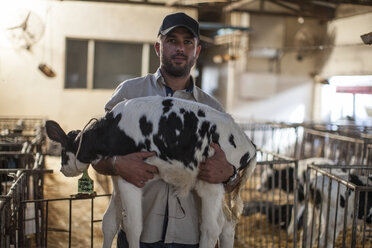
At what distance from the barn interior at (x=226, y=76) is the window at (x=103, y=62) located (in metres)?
0.03

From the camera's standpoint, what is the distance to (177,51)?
2.62 m

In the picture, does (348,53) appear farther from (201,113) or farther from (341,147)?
(201,113)

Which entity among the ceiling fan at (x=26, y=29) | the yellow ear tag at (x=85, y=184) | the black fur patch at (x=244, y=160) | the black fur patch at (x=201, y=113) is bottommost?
the yellow ear tag at (x=85, y=184)

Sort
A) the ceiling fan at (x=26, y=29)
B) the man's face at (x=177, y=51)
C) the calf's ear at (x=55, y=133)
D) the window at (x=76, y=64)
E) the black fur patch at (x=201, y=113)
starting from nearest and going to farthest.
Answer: the black fur patch at (x=201, y=113) → the calf's ear at (x=55, y=133) → the man's face at (x=177, y=51) → the ceiling fan at (x=26, y=29) → the window at (x=76, y=64)

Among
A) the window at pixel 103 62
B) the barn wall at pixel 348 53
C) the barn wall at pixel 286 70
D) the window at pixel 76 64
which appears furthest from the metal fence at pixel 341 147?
the window at pixel 76 64

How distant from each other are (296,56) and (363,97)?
7.50 m

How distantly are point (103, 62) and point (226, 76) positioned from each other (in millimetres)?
4433

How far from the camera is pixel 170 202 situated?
101 inches

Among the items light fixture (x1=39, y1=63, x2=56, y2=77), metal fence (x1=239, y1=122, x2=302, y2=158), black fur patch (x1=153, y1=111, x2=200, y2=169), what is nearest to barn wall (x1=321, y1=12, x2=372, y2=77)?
metal fence (x1=239, y1=122, x2=302, y2=158)

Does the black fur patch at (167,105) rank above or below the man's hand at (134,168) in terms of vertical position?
above

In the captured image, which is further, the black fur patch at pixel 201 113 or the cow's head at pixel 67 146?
the cow's head at pixel 67 146

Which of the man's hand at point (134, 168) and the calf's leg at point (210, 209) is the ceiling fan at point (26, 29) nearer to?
the man's hand at point (134, 168)

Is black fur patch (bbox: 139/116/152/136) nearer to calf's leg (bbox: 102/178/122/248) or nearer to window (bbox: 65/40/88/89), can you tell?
calf's leg (bbox: 102/178/122/248)

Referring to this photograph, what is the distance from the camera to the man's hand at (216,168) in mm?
2365
